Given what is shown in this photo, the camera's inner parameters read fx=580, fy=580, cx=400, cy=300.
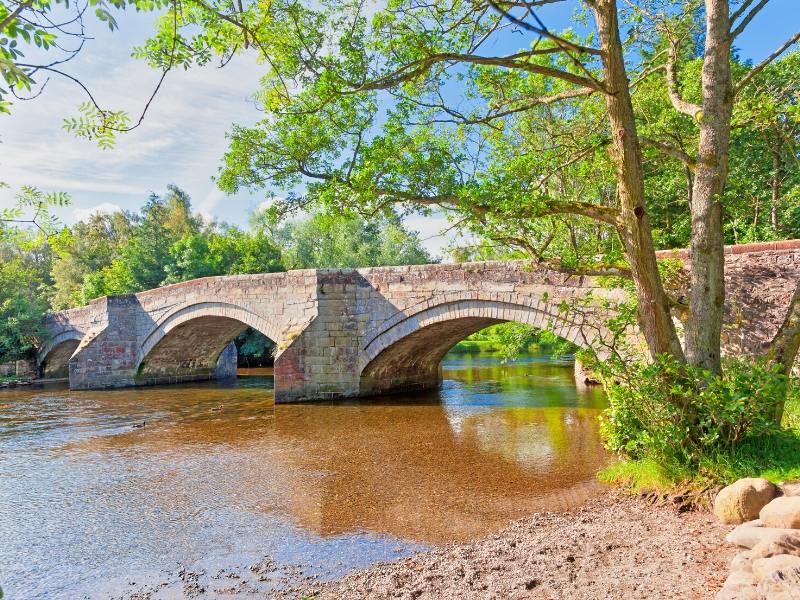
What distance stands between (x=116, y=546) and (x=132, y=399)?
425 inches

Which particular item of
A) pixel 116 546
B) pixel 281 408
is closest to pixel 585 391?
pixel 281 408

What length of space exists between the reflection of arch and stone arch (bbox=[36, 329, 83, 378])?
44.1ft

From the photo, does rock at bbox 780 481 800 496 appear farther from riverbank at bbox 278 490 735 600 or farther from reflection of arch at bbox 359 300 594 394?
reflection of arch at bbox 359 300 594 394

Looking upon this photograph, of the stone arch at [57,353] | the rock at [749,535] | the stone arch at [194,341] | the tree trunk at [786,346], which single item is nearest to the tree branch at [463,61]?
the tree trunk at [786,346]

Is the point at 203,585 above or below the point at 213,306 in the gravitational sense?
below

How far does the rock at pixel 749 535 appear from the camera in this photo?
3068mm

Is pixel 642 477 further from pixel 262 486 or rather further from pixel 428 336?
pixel 428 336

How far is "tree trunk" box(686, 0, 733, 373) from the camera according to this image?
4.76 metres

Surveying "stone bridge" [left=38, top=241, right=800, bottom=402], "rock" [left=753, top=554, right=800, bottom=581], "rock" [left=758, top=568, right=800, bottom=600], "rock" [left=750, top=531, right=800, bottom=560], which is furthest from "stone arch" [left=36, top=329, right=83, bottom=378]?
"rock" [left=758, top=568, right=800, bottom=600]

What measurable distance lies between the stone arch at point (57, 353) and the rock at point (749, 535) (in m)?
21.9

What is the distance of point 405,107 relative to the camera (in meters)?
5.32

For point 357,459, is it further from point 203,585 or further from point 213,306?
point 213,306

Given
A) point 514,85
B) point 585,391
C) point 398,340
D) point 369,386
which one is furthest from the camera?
point 585,391

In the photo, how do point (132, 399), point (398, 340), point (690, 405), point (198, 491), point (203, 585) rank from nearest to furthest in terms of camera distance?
point (203, 585), point (690, 405), point (198, 491), point (398, 340), point (132, 399)
